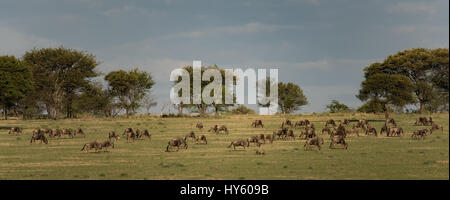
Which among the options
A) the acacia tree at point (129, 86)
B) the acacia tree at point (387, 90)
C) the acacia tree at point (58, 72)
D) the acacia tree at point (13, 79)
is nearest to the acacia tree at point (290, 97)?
the acacia tree at point (129, 86)

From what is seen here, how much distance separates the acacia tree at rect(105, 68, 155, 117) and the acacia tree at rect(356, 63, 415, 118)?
179 feet

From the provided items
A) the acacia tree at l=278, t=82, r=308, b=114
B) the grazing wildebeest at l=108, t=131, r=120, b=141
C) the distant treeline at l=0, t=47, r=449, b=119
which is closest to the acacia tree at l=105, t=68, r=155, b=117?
the distant treeline at l=0, t=47, r=449, b=119

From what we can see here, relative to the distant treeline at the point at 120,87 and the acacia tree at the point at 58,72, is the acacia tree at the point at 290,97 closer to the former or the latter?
the distant treeline at the point at 120,87

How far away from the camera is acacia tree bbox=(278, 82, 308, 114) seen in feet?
454

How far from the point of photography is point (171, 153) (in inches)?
1219

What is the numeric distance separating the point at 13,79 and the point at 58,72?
3620cm

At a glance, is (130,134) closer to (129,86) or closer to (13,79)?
(13,79)

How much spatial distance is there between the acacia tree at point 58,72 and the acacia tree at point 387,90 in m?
55.1

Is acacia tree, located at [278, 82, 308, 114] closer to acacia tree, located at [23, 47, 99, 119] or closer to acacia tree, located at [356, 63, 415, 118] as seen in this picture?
acacia tree, located at [23, 47, 99, 119]

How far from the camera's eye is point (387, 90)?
2758 inches

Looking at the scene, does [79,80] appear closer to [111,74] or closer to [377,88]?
[111,74]

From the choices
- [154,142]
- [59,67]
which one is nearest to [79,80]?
[59,67]
